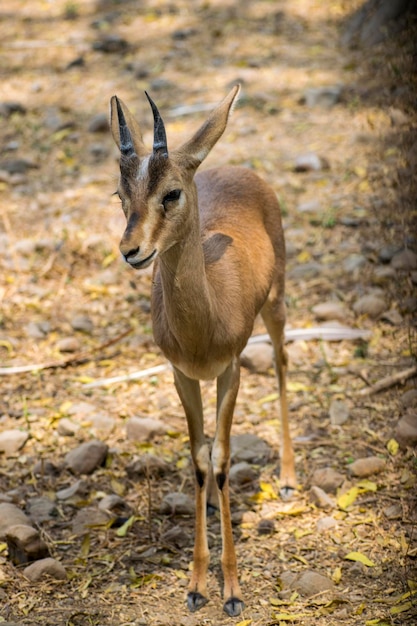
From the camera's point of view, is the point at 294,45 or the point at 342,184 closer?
the point at 342,184

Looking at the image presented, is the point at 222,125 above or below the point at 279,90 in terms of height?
above

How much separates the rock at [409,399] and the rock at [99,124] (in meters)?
6.05

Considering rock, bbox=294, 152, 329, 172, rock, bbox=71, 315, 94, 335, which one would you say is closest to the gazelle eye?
rock, bbox=71, 315, 94, 335

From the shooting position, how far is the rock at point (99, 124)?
1069 centimetres

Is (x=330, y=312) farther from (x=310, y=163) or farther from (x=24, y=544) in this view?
(x=24, y=544)

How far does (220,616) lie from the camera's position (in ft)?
15.1

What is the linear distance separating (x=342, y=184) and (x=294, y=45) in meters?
4.33

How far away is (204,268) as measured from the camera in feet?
14.4

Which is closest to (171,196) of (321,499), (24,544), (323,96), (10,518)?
(24,544)

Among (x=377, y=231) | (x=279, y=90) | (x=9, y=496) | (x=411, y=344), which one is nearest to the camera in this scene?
(x=9, y=496)

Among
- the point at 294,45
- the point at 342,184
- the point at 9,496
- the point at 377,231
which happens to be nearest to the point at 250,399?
the point at 9,496

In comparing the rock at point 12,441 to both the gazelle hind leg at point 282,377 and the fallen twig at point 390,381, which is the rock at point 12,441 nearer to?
the gazelle hind leg at point 282,377

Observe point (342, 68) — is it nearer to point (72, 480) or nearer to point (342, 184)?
point (342, 184)

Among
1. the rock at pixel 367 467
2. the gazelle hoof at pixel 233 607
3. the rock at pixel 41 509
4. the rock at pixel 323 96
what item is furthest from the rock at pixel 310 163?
the gazelle hoof at pixel 233 607
